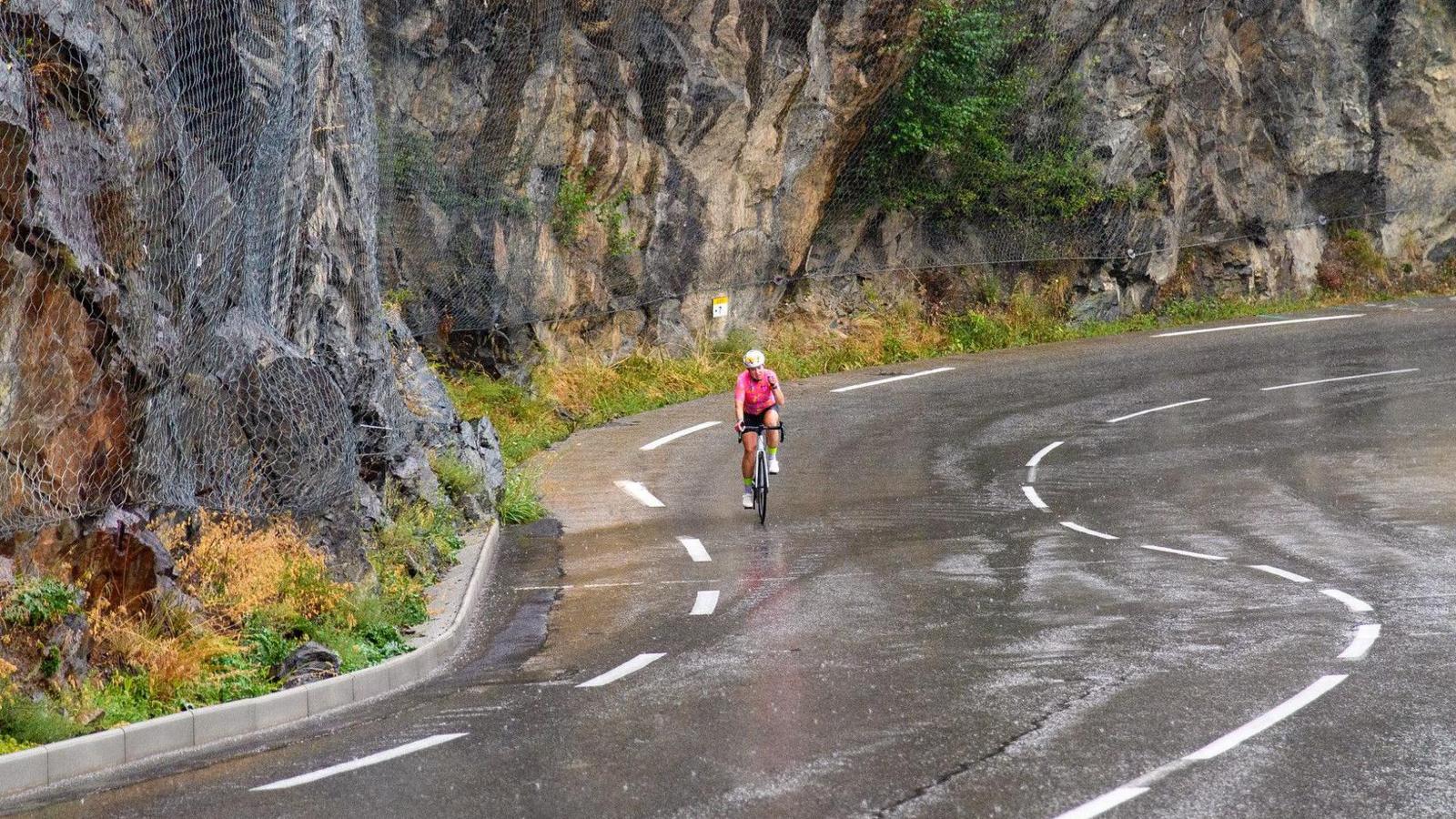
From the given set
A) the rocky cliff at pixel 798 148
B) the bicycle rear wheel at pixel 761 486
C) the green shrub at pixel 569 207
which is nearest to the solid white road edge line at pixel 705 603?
the bicycle rear wheel at pixel 761 486

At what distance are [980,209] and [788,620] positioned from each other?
22828mm

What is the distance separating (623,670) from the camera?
9.90 meters

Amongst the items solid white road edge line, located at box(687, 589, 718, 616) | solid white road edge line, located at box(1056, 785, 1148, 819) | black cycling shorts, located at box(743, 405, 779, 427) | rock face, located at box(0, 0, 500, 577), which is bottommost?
solid white road edge line, located at box(687, 589, 718, 616)

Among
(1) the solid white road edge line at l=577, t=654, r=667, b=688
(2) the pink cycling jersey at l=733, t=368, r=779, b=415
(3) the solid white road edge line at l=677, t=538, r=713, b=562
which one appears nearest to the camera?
(1) the solid white road edge line at l=577, t=654, r=667, b=688

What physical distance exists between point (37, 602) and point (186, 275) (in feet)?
11.1

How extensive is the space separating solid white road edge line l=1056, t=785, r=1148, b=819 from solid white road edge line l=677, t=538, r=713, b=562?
8.02 meters

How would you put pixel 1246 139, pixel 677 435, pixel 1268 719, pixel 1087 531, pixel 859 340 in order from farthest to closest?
pixel 1246 139
pixel 859 340
pixel 677 435
pixel 1087 531
pixel 1268 719

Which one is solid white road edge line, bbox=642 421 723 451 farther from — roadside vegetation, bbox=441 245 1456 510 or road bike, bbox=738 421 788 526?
road bike, bbox=738 421 788 526

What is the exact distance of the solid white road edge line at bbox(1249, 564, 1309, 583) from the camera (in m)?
12.6

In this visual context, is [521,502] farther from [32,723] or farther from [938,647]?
[32,723]

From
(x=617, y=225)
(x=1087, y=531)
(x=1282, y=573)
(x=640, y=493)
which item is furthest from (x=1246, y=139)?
(x=1282, y=573)

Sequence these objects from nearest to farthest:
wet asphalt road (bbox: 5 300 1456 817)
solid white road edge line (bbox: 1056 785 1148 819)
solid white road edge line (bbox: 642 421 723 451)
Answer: solid white road edge line (bbox: 1056 785 1148 819) → wet asphalt road (bbox: 5 300 1456 817) → solid white road edge line (bbox: 642 421 723 451)

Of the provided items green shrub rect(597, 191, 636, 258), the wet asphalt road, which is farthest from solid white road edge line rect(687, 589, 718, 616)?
green shrub rect(597, 191, 636, 258)

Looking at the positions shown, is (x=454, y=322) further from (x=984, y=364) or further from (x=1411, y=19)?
(x=1411, y=19)
